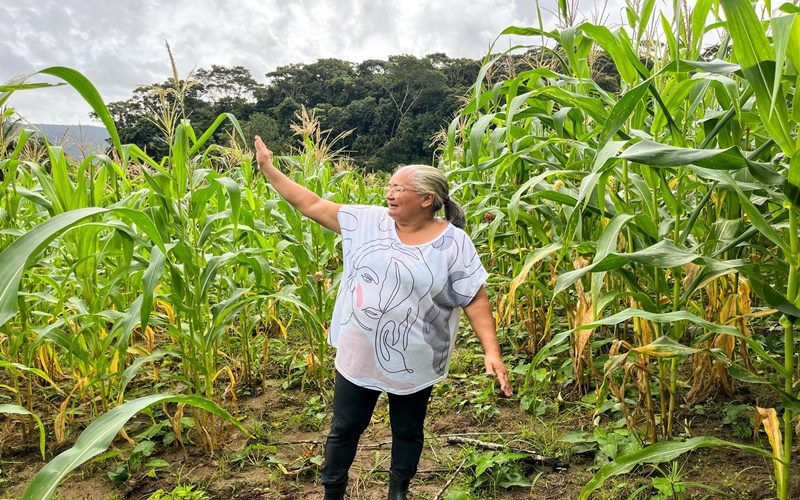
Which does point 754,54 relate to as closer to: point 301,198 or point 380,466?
point 301,198

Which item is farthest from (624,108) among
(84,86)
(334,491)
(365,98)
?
(365,98)

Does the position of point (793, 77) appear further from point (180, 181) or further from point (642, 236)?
point (180, 181)

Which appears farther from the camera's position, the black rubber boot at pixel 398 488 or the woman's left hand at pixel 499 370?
the black rubber boot at pixel 398 488

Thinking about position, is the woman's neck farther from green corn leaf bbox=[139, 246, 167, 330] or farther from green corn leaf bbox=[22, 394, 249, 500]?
green corn leaf bbox=[22, 394, 249, 500]

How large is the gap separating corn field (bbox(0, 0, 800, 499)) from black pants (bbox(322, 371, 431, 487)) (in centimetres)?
54

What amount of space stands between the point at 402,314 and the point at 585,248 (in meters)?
0.84

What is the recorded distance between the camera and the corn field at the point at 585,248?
53.2 inches

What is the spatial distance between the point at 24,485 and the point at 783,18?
316cm

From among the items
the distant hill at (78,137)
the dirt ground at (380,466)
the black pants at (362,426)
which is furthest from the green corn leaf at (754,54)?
the distant hill at (78,137)

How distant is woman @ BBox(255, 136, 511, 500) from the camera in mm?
1977

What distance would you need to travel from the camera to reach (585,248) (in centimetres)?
221

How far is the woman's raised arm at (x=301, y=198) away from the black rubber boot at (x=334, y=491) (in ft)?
3.46

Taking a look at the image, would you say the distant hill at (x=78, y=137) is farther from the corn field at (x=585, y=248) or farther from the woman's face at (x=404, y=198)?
the woman's face at (x=404, y=198)

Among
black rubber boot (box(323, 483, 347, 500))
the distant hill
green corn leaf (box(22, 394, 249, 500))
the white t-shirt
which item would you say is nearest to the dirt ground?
black rubber boot (box(323, 483, 347, 500))
